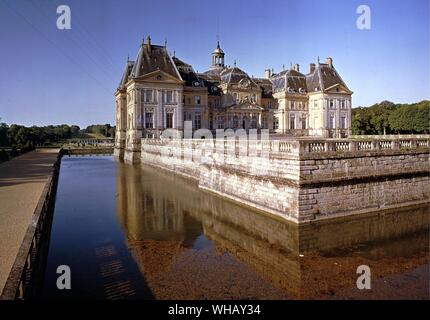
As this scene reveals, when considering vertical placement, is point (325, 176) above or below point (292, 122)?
below

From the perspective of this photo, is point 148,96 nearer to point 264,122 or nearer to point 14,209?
point 264,122

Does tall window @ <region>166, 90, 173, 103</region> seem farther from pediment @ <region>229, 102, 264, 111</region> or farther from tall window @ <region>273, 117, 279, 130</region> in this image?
tall window @ <region>273, 117, 279, 130</region>

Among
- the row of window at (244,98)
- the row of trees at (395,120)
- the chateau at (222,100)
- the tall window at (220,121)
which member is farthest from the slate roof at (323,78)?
the tall window at (220,121)

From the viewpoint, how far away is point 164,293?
7.70 metres

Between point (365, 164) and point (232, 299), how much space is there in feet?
31.5

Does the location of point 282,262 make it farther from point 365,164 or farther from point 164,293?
point 365,164

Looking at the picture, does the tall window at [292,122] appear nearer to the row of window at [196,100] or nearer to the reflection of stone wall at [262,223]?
the row of window at [196,100]

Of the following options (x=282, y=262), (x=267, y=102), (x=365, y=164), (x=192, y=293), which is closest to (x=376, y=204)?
(x=365, y=164)

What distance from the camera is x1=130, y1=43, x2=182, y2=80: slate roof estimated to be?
4112 centimetres

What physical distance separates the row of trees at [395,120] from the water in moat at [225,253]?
40047mm

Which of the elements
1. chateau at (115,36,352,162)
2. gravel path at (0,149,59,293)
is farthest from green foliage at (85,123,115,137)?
gravel path at (0,149,59,293)

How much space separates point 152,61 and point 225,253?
35.6m

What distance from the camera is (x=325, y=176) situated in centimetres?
1345

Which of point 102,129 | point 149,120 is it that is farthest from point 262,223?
point 102,129
